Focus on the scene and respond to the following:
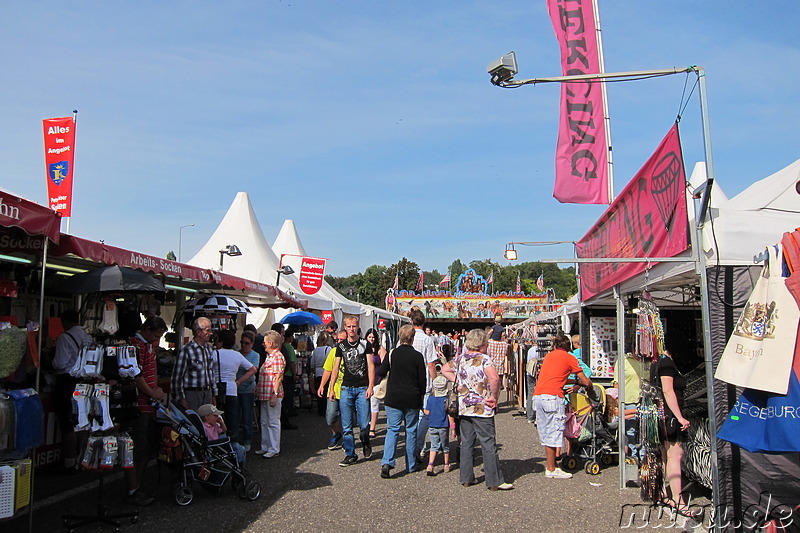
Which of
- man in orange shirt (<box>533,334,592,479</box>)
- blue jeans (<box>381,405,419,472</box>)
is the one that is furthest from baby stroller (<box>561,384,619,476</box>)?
blue jeans (<box>381,405,419,472</box>)

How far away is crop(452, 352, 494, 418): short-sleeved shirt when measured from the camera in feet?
22.4

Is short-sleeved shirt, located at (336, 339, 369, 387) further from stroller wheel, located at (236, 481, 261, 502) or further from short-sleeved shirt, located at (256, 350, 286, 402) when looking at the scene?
stroller wheel, located at (236, 481, 261, 502)

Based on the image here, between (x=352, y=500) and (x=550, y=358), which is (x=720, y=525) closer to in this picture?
(x=550, y=358)

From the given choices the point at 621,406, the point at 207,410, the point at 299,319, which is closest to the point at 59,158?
the point at 299,319

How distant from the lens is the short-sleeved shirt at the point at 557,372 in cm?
728

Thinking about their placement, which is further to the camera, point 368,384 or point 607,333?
point 607,333

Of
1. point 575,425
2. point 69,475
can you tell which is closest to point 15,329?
point 69,475

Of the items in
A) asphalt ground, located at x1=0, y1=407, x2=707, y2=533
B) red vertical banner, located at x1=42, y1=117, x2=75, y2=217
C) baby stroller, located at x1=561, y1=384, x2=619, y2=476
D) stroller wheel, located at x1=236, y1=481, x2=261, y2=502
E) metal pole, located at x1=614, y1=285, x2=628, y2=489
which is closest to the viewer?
asphalt ground, located at x1=0, y1=407, x2=707, y2=533

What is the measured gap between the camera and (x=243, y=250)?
772 inches

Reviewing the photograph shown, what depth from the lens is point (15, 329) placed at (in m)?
5.01

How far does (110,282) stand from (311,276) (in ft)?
43.8

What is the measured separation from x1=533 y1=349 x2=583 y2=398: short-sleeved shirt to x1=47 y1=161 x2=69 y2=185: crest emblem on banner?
8.08 meters

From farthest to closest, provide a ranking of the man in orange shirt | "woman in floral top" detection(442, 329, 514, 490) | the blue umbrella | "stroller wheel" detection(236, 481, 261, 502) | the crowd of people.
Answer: the blue umbrella
the man in orange shirt
"woman in floral top" detection(442, 329, 514, 490)
the crowd of people
"stroller wheel" detection(236, 481, 261, 502)

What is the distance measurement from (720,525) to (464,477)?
8.86 feet
